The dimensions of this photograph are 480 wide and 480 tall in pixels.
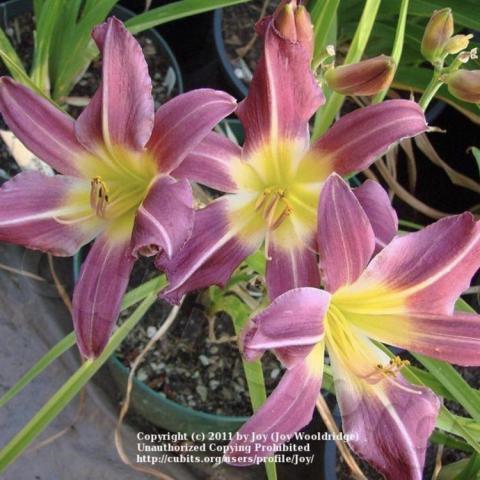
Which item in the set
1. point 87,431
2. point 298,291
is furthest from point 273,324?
point 87,431

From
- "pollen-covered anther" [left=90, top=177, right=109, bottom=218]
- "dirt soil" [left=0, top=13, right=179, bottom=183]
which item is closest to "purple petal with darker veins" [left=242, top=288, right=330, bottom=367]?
"pollen-covered anther" [left=90, top=177, right=109, bottom=218]

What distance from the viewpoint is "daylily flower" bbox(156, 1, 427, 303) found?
622 mm

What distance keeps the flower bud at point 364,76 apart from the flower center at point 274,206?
0.40 feet

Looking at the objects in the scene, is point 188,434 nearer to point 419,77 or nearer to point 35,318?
point 35,318

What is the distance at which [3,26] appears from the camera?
1418 millimetres

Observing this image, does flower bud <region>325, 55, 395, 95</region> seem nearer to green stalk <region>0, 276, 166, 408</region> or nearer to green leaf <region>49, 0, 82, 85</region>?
green stalk <region>0, 276, 166, 408</region>

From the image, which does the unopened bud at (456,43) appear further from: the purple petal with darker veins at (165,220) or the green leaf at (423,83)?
the green leaf at (423,83)

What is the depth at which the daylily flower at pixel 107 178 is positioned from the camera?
24.0 inches

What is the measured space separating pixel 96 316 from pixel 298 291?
0.20 m

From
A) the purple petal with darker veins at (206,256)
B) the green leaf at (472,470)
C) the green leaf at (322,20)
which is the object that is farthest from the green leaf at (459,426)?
the green leaf at (322,20)

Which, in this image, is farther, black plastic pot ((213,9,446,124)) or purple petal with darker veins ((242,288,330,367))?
black plastic pot ((213,9,446,124))

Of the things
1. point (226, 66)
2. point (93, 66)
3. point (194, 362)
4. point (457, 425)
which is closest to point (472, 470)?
point (457, 425)

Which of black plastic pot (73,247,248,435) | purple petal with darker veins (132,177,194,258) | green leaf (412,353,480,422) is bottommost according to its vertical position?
black plastic pot (73,247,248,435)

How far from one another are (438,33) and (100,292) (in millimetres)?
451
